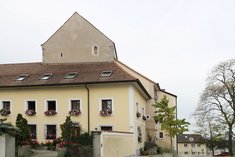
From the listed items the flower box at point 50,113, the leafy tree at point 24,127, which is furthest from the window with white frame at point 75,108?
the leafy tree at point 24,127

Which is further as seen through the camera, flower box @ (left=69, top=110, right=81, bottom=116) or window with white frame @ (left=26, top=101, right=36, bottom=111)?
window with white frame @ (left=26, top=101, right=36, bottom=111)

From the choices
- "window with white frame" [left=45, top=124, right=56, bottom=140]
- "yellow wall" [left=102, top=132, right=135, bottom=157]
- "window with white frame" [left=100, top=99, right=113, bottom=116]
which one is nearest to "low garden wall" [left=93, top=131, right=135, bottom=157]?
"yellow wall" [left=102, top=132, right=135, bottom=157]

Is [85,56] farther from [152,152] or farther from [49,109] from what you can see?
[152,152]

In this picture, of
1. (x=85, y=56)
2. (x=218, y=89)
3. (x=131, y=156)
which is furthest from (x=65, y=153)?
(x=218, y=89)

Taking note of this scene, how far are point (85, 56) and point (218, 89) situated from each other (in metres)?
17.9

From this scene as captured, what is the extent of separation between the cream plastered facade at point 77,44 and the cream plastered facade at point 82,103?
5425 millimetres

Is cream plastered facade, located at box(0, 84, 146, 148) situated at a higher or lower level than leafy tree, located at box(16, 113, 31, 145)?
higher

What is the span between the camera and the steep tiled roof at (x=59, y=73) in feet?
115

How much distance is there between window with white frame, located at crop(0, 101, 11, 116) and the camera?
3688 cm

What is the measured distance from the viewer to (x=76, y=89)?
35781 millimetres

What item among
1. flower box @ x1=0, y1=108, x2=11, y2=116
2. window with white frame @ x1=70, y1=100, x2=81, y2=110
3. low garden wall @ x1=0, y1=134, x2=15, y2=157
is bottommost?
low garden wall @ x1=0, y1=134, x2=15, y2=157

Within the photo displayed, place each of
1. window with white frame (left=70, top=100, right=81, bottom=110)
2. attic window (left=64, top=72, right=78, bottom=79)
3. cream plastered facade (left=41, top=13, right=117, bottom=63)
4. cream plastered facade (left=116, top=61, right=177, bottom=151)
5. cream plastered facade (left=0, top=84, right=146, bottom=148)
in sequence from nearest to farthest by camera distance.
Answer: cream plastered facade (left=0, top=84, right=146, bottom=148) → window with white frame (left=70, top=100, right=81, bottom=110) → attic window (left=64, top=72, right=78, bottom=79) → cream plastered facade (left=41, top=13, right=117, bottom=63) → cream plastered facade (left=116, top=61, right=177, bottom=151)

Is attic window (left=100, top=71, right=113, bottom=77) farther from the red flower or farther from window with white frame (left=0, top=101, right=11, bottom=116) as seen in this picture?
window with white frame (left=0, top=101, right=11, bottom=116)

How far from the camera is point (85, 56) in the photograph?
40.7 metres
